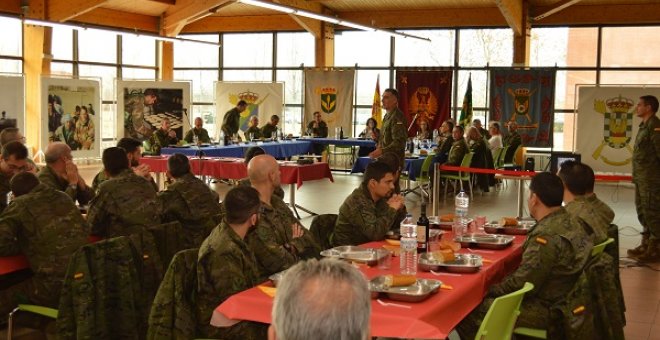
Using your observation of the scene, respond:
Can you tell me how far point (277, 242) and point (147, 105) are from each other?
13285 mm

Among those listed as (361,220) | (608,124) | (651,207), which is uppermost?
(608,124)

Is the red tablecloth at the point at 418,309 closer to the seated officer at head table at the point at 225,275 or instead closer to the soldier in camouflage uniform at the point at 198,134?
the seated officer at head table at the point at 225,275

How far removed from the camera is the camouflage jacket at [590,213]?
4867mm

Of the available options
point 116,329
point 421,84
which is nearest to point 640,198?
point 116,329

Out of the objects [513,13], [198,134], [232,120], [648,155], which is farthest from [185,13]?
[648,155]

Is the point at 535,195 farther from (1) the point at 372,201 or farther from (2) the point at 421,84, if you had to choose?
(2) the point at 421,84

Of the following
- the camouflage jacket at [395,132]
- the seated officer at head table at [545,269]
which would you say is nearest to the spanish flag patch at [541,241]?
the seated officer at head table at [545,269]

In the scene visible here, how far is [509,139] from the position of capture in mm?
15008

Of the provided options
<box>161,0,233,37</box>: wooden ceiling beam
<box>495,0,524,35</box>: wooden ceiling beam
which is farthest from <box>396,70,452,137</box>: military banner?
<box>161,0,233,37</box>: wooden ceiling beam

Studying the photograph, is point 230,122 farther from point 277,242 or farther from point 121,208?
point 277,242

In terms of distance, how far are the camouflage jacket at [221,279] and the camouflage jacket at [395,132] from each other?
642 centimetres

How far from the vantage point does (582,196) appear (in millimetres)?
5113

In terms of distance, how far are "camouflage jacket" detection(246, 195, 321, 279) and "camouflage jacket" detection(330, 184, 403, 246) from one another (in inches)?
11.7

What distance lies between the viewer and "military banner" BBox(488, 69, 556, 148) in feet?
53.7
